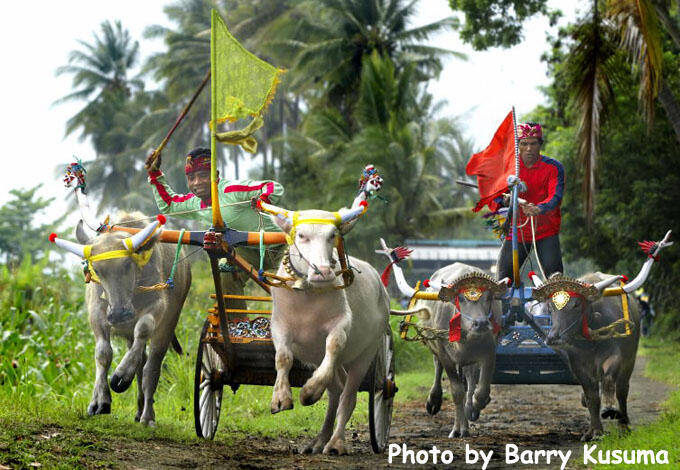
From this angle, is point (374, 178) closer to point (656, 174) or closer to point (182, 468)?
point (182, 468)

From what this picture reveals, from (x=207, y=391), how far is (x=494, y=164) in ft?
11.1

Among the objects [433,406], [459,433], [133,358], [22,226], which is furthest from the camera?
[22,226]

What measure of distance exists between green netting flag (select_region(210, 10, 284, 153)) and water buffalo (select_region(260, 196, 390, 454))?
0.67 metres

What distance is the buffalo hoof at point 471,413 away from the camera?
8752 millimetres

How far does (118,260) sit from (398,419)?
4902 millimetres

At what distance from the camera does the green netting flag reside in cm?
654

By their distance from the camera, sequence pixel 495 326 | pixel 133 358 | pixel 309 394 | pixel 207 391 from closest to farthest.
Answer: pixel 309 394, pixel 133 358, pixel 207 391, pixel 495 326

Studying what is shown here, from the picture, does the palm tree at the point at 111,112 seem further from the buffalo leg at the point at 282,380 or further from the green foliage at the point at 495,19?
the buffalo leg at the point at 282,380

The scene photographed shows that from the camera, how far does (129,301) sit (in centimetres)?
673

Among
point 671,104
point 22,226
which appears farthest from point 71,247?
point 22,226

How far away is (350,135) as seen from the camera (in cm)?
3109

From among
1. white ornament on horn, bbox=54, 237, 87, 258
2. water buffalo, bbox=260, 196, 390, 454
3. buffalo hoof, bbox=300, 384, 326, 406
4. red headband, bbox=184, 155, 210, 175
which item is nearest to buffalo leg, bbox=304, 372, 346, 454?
Result: water buffalo, bbox=260, 196, 390, 454

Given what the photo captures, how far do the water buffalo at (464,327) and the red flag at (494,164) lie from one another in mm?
737

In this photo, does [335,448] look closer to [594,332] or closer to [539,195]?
[594,332]
